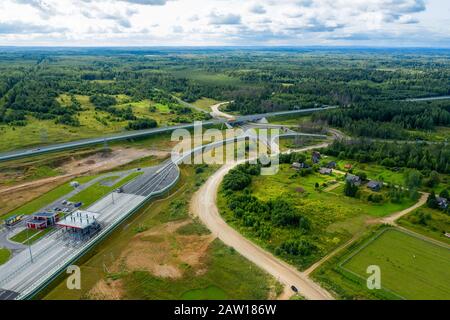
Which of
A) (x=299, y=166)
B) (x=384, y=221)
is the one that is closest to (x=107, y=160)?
(x=299, y=166)

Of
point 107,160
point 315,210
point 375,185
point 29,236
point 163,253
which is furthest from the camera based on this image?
point 107,160

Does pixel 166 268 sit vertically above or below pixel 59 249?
below

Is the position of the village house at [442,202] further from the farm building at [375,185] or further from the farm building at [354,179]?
the farm building at [354,179]

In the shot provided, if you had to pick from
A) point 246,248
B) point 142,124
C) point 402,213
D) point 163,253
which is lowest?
point 163,253

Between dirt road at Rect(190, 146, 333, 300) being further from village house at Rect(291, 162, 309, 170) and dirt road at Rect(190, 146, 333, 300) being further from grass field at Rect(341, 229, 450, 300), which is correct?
village house at Rect(291, 162, 309, 170)

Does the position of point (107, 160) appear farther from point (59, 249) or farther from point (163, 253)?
point (163, 253)

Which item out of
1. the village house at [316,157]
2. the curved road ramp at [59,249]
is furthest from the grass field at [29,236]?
the village house at [316,157]

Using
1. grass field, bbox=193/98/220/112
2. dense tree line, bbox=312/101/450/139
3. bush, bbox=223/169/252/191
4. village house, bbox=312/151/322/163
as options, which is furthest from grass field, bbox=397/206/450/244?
grass field, bbox=193/98/220/112
